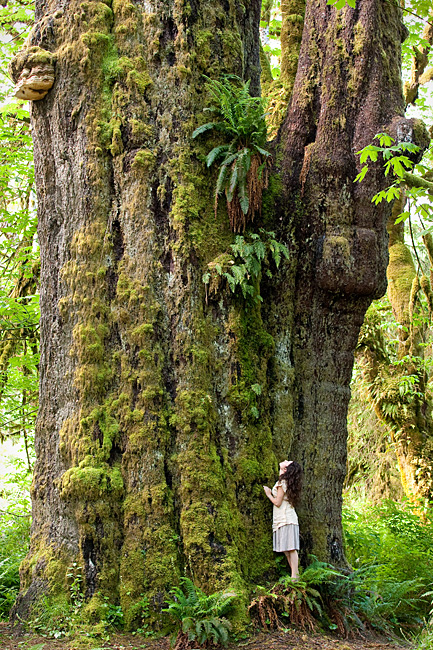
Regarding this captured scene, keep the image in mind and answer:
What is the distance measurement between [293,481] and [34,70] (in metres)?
4.93

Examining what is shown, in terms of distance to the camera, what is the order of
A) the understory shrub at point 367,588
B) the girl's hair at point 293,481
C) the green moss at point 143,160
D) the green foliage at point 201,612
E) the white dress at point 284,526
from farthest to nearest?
the green moss at point 143,160, the girl's hair at point 293,481, the white dress at point 284,526, the understory shrub at point 367,588, the green foliage at point 201,612

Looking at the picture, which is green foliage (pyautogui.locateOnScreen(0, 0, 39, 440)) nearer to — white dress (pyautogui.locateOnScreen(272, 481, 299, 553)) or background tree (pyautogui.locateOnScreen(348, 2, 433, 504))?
white dress (pyautogui.locateOnScreen(272, 481, 299, 553))

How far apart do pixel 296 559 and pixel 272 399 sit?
153 cm

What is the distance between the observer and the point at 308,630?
4.84 metres

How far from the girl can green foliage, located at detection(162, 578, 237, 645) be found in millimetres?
771

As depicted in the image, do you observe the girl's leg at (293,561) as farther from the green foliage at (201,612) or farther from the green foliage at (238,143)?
the green foliage at (238,143)

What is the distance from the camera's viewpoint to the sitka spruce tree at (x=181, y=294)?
4914 mm

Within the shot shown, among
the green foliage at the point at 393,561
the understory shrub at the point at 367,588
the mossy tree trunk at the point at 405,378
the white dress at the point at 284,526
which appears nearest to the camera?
the understory shrub at the point at 367,588

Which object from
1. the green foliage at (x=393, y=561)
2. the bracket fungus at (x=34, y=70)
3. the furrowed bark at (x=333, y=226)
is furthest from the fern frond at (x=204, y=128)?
the green foliage at (x=393, y=561)

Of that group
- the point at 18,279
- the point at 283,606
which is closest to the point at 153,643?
the point at 283,606

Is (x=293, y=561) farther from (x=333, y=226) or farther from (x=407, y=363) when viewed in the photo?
(x=407, y=363)

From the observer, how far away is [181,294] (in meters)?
5.32

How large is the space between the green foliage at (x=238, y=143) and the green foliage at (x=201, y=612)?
3.42 m

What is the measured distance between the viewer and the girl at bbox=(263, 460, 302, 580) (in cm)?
513
